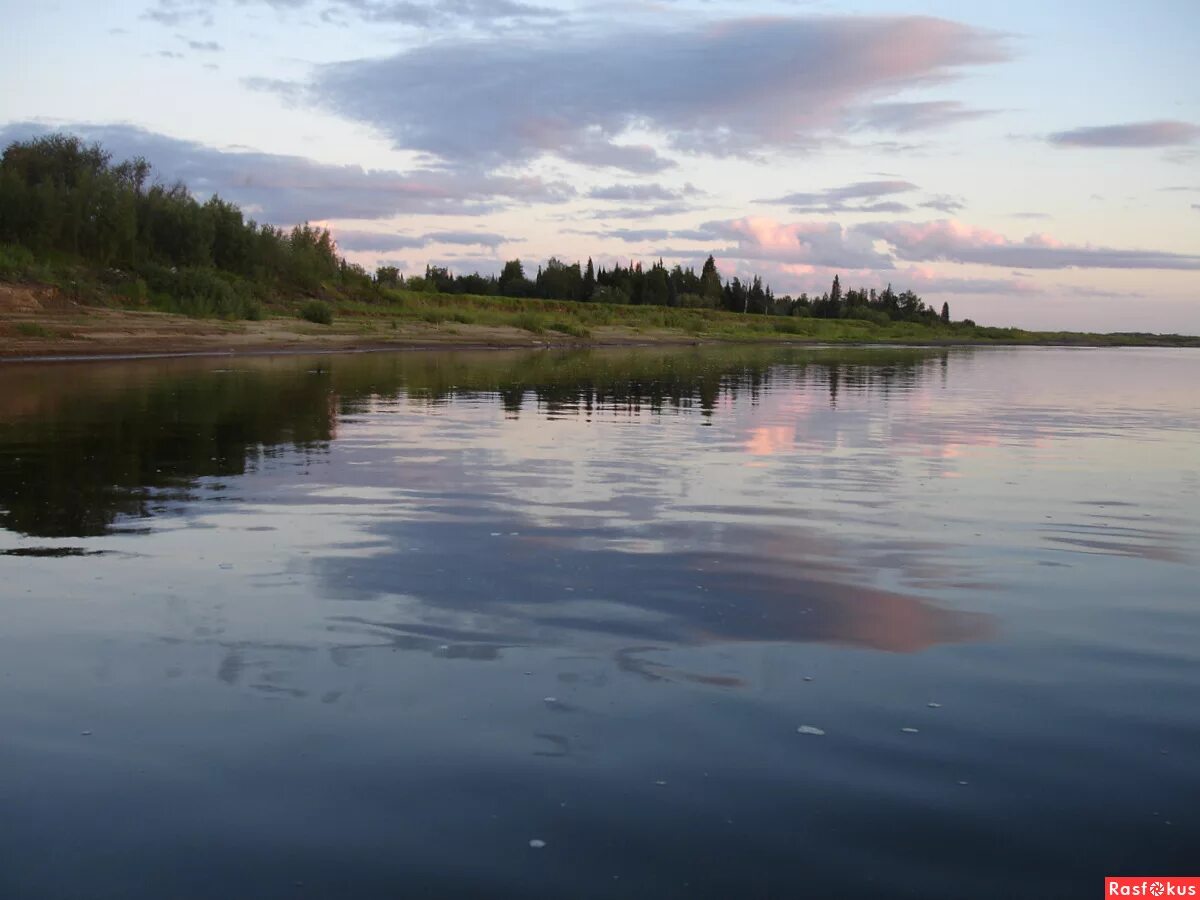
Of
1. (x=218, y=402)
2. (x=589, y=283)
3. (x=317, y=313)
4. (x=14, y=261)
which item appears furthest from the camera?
(x=589, y=283)

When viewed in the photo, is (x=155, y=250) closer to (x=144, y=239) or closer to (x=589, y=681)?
(x=144, y=239)

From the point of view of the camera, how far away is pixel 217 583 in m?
9.01

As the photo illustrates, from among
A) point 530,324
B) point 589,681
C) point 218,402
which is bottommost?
point 589,681

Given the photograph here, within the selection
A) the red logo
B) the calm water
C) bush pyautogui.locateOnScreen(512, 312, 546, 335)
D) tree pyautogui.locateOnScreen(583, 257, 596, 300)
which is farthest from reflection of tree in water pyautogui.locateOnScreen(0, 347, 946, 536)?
tree pyautogui.locateOnScreen(583, 257, 596, 300)

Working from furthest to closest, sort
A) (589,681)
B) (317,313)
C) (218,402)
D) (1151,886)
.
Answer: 1. (317,313)
2. (218,402)
3. (589,681)
4. (1151,886)

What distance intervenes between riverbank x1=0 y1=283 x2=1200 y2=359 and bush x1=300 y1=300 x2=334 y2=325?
604mm

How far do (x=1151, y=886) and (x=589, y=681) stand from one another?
127 inches

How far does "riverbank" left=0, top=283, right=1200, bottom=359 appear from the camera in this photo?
146 ft

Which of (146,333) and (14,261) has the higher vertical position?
(14,261)

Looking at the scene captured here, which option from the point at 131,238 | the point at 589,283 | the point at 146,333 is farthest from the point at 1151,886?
the point at 589,283

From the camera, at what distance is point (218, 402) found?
2534 cm

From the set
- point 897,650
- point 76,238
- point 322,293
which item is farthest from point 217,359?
point 897,650

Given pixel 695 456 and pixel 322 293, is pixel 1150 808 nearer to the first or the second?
pixel 695 456

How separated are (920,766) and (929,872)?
103 cm
